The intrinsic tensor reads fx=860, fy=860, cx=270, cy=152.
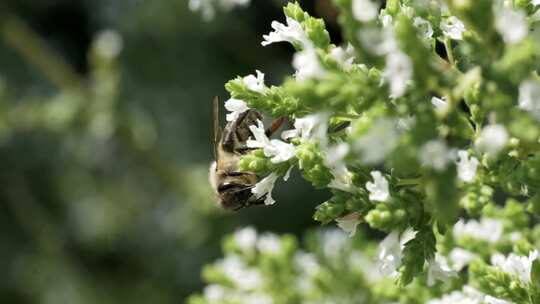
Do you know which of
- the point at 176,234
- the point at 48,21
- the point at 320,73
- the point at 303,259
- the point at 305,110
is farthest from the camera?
the point at 48,21

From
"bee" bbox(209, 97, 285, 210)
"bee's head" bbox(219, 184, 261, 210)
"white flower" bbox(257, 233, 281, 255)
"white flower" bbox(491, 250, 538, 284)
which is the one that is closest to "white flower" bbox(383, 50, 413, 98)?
"white flower" bbox(491, 250, 538, 284)

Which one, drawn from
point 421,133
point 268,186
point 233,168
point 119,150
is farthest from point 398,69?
point 119,150

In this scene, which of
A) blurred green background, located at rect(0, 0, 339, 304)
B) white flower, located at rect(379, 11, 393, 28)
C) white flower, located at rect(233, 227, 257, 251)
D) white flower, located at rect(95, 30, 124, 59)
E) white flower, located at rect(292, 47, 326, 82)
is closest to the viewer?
white flower, located at rect(292, 47, 326, 82)

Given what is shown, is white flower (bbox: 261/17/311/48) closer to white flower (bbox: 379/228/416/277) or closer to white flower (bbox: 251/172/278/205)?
white flower (bbox: 251/172/278/205)

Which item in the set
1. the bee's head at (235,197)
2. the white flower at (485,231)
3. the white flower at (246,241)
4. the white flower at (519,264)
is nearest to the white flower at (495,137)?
the white flower at (485,231)

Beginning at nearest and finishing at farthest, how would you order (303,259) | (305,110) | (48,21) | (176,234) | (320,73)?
1. (320,73)
2. (305,110)
3. (303,259)
4. (176,234)
5. (48,21)

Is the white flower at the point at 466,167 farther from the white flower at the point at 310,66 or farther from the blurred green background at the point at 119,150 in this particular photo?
the blurred green background at the point at 119,150

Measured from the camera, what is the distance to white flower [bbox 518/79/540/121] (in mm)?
1711

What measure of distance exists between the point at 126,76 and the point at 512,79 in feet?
20.5

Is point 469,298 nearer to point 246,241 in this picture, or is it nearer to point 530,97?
point 530,97

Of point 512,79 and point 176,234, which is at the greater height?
point 176,234

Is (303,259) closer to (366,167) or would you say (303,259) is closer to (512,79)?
(366,167)

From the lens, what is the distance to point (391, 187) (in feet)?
7.18

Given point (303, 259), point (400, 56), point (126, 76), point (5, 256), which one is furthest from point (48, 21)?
point (400, 56)
